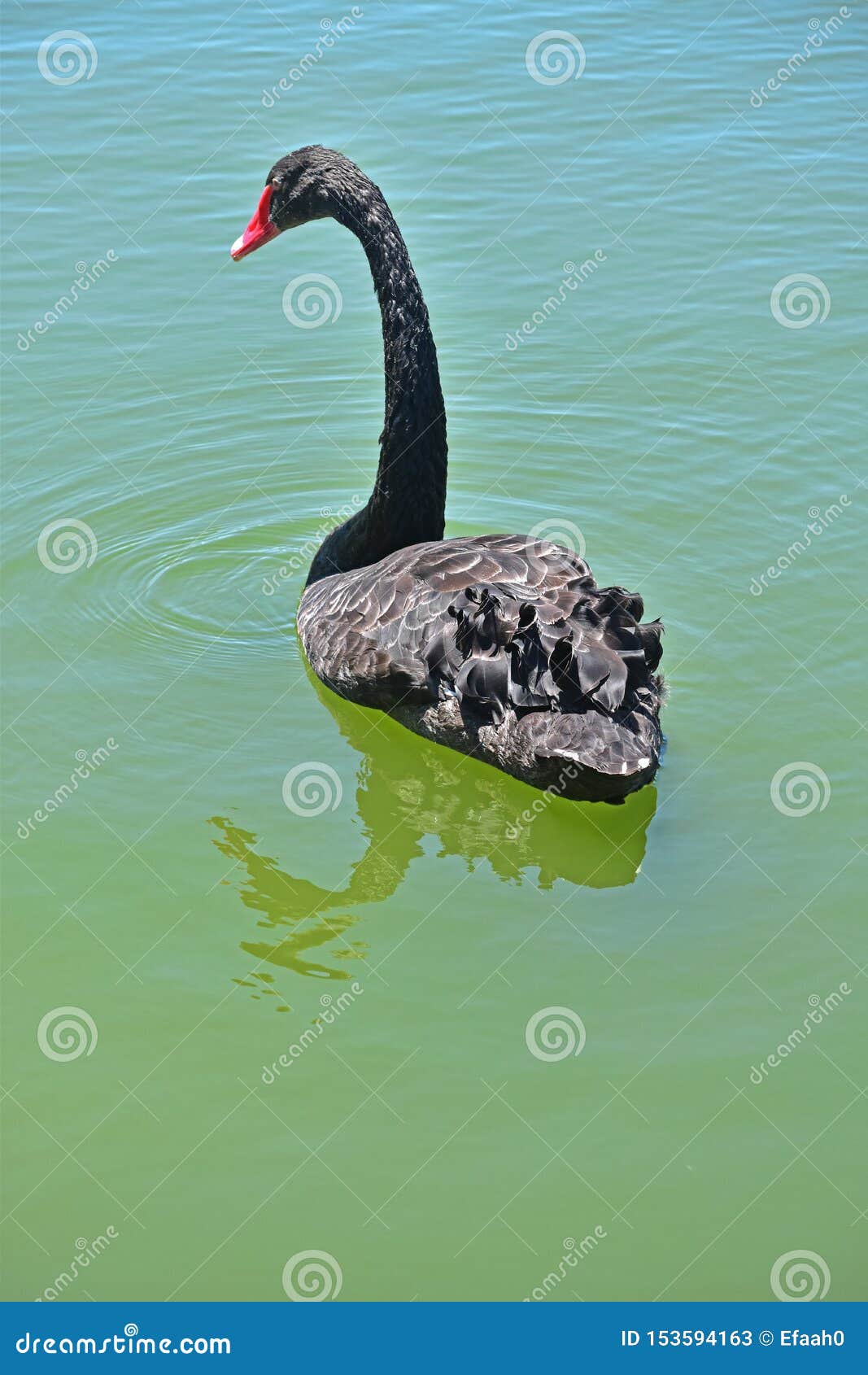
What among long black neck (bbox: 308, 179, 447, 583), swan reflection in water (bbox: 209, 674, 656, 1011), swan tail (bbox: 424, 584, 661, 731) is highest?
long black neck (bbox: 308, 179, 447, 583)

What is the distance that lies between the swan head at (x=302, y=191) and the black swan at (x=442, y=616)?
0.01 meters

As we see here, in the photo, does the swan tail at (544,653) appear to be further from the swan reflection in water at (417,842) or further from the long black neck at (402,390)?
the long black neck at (402,390)

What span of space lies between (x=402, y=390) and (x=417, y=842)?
276 cm

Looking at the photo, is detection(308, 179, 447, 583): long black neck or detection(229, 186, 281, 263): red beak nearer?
detection(308, 179, 447, 583): long black neck

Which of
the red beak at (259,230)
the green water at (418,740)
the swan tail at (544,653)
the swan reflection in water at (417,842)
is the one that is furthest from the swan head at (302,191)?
the swan reflection in water at (417,842)

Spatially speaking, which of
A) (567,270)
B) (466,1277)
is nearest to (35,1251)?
(466,1277)

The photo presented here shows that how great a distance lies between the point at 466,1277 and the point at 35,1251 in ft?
5.05

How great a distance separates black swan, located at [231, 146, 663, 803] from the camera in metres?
7.31

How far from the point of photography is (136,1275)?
5.52 metres

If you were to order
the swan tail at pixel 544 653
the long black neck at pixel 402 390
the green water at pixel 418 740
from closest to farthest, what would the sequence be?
the green water at pixel 418 740
the swan tail at pixel 544 653
the long black neck at pixel 402 390

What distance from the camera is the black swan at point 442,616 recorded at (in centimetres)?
731

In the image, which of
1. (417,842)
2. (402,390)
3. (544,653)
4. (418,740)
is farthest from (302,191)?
(417,842)

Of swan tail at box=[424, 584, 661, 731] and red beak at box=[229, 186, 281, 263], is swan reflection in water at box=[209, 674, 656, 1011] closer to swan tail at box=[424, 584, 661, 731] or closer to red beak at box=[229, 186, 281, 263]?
swan tail at box=[424, 584, 661, 731]

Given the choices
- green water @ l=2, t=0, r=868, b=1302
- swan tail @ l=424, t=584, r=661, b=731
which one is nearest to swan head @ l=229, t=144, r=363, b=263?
green water @ l=2, t=0, r=868, b=1302
